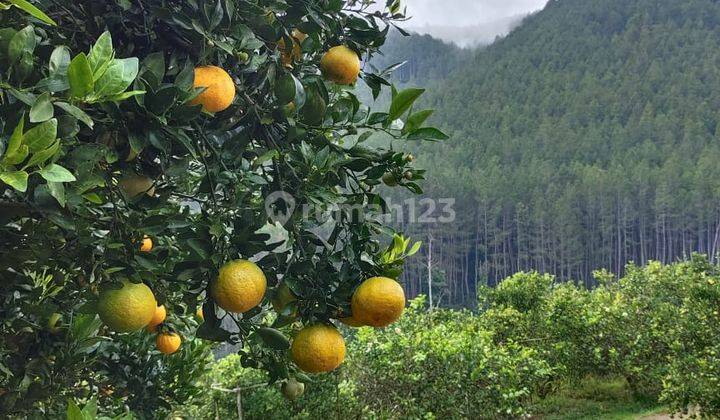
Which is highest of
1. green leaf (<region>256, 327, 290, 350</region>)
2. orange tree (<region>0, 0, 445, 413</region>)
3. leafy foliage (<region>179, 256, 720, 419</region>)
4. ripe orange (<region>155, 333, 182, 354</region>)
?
A: orange tree (<region>0, 0, 445, 413</region>)

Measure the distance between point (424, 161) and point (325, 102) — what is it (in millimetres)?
47873

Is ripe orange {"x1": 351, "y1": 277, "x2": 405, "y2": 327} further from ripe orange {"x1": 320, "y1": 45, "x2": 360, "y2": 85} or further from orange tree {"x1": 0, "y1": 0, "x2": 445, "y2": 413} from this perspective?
ripe orange {"x1": 320, "y1": 45, "x2": 360, "y2": 85}

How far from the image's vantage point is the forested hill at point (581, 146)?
35750mm

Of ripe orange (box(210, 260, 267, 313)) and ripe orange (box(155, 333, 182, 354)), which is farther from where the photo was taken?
ripe orange (box(155, 333, 182, 354))

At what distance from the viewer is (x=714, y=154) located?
39344 millimetres

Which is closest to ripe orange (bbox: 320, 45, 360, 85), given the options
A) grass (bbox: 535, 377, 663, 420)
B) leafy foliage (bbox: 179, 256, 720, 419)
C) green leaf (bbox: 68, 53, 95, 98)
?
green leaf (bbox: 68, 53, 95, 98)

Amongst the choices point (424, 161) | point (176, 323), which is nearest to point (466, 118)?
point (424, 161)

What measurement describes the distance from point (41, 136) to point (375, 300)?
498mm

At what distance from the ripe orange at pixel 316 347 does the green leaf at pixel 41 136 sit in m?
0.50

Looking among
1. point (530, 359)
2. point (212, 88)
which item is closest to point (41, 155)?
point (212, 88)

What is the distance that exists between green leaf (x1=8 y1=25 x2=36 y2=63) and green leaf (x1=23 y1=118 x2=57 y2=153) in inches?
5.0

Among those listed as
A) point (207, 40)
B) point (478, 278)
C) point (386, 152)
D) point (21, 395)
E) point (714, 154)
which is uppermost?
point (207, 40)

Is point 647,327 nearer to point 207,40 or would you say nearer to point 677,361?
point 677,361

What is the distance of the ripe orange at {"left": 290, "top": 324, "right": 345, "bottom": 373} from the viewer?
89 cm
